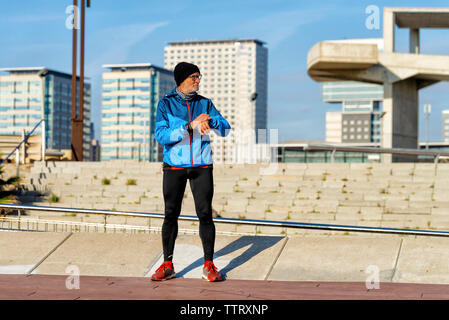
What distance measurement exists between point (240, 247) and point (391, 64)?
32421 millimetres

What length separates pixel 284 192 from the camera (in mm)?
17609

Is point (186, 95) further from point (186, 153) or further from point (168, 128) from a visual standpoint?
point (186, 153)

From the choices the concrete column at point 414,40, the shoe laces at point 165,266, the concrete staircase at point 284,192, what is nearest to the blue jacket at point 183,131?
the shoe laces at point 165,266

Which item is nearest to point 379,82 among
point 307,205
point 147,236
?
point 307,205

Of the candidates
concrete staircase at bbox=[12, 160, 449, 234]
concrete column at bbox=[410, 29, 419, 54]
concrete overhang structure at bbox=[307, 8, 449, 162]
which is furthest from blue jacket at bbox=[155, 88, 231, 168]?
concrete column at bbox=[410, 29, 419, 54]

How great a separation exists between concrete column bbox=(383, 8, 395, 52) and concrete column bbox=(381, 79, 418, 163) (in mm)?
2307

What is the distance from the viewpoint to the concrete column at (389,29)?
37.7 m

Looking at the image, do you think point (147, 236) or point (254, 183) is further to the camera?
point (254, 183)

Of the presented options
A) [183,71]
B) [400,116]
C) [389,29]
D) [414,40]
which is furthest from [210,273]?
[414,40]

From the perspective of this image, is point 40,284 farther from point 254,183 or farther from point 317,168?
point 317,168

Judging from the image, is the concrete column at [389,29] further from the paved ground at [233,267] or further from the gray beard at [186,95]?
the gray beard at [186,95]

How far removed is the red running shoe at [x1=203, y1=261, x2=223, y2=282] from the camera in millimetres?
5434

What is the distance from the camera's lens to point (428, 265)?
5.80m
